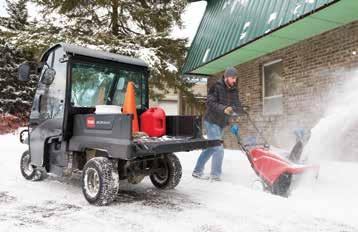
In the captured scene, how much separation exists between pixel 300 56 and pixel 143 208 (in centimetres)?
669

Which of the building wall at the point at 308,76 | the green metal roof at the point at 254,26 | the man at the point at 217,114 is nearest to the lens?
the man at the point at 217,114

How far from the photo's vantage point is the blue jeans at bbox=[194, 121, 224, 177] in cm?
647

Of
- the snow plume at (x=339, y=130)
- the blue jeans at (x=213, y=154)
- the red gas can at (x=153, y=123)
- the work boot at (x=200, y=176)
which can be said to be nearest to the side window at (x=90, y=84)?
the red gas can at (x=153, y=123)

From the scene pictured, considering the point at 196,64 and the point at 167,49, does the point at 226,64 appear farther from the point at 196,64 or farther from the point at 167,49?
the point at 167,49

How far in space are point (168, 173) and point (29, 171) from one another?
2.40 meters

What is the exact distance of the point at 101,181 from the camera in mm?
4520

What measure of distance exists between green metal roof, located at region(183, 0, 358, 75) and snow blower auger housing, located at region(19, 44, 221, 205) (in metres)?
3.62

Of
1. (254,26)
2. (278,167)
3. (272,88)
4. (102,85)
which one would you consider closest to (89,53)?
(102,85)

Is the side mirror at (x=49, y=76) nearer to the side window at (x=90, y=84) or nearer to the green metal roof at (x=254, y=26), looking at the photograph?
the side window at (x=90, y=84)

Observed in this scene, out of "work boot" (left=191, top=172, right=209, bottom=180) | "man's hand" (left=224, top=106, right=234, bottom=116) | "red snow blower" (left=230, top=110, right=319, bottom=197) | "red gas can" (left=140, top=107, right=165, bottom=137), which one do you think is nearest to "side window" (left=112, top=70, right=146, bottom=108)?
"red gas can" (left=140, top=107, right=165, bottom=137)

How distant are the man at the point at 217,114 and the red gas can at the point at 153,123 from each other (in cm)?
135

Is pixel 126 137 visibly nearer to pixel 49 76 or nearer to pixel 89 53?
pixel 89 53

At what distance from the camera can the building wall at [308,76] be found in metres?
8.34

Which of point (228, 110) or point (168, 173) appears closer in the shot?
point (168, 173)
